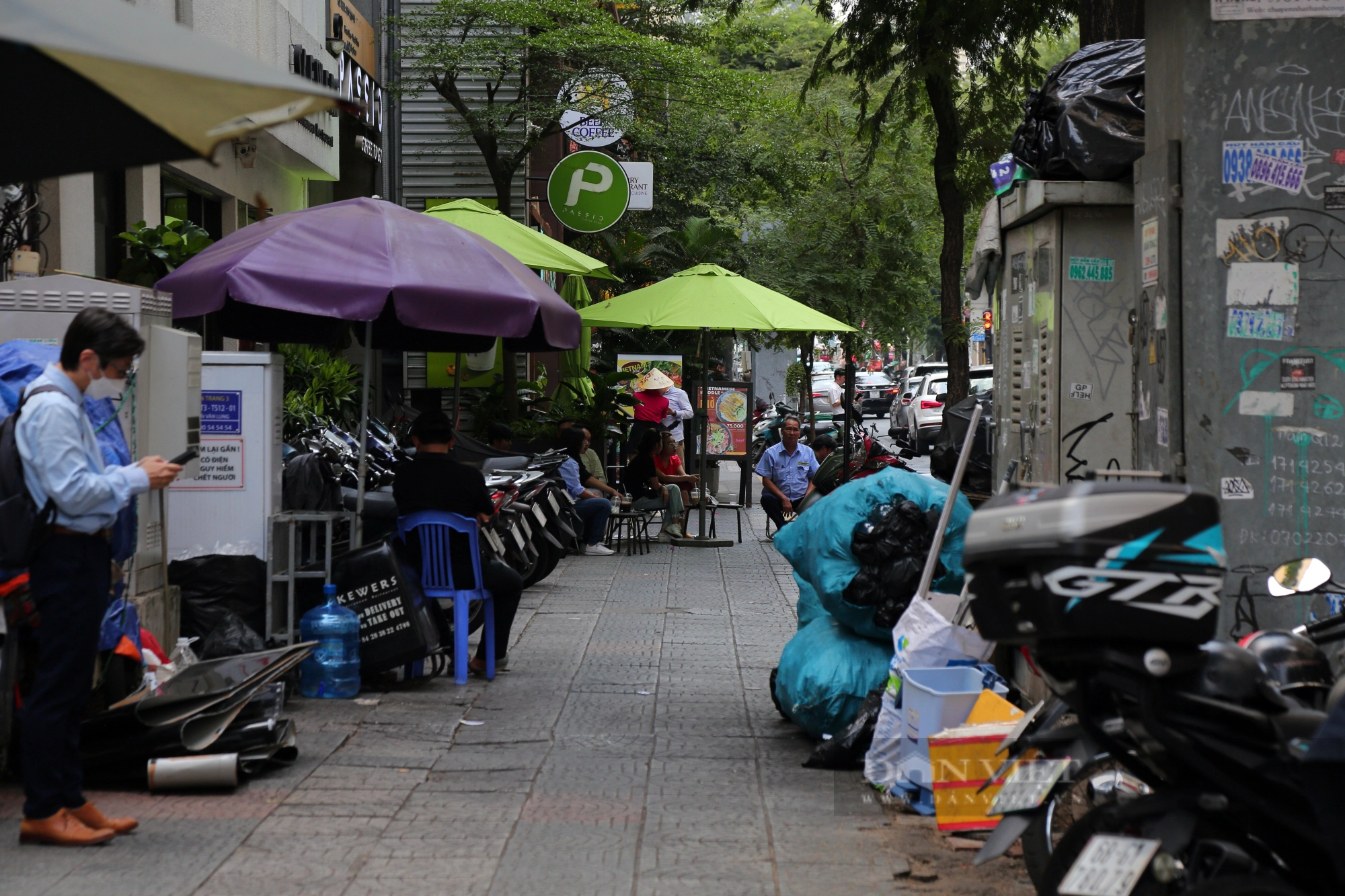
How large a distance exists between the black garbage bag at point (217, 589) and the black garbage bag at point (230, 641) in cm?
16

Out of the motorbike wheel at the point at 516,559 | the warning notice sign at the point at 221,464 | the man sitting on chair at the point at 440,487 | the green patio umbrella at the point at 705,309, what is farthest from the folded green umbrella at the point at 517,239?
the warning notice sign at the point at 221,464

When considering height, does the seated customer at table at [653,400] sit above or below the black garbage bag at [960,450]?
above

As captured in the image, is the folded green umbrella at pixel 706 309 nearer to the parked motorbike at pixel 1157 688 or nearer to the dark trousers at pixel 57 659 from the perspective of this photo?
the dark trousers at pixel 57 659

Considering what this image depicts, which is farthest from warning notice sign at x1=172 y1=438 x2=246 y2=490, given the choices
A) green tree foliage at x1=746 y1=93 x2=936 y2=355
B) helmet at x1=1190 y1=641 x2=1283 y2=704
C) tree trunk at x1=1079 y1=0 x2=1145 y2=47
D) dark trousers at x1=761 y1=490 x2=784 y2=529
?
green tree foliage at x1=746 y1=93 x2=936 y2=355

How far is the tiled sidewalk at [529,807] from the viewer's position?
481cm

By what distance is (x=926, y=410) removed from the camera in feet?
115

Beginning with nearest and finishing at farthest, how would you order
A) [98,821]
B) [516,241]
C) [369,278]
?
[98,821] → [369,278] → [516,241]

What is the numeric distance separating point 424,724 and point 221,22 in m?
7.32

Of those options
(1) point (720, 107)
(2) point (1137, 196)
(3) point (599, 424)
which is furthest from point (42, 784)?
(1) point (720, 107)

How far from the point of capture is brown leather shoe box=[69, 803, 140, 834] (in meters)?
5.07

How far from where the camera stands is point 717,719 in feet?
24.4

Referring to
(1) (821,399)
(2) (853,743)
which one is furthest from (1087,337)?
(1) (821,399)

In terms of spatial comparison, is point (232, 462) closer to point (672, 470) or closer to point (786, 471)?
point (786, 471)

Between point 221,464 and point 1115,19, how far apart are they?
6.30 m
